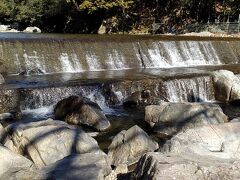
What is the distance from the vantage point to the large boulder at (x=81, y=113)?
397 inches

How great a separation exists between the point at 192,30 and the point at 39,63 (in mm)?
15177

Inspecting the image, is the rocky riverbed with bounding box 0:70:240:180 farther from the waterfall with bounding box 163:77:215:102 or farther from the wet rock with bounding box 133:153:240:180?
the waterfall with bounding box 163:77:215:102

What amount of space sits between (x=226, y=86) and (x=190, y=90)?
42.4 inches

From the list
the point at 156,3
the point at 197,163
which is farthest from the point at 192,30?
the point at 197,163

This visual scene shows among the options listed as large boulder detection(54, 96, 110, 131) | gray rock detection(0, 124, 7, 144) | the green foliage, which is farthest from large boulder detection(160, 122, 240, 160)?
the green foliage

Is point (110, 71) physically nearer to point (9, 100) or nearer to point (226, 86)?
point (226, 86)

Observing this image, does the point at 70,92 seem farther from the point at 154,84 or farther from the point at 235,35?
the point at 235,35

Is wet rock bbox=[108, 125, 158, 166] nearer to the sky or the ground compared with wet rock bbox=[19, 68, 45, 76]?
nearer to the sky

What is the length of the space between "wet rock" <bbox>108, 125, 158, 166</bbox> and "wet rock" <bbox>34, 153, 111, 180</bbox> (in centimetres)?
202

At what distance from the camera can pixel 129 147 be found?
25.1 ft

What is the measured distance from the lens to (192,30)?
95.3 feet

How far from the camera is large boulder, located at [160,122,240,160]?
5.39 metres

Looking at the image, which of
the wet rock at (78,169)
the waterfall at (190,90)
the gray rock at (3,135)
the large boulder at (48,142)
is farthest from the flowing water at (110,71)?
the wet rock at (78,169)

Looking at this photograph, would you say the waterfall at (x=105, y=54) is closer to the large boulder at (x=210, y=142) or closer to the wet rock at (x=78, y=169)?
the large boulder at (x=210, y=142)
